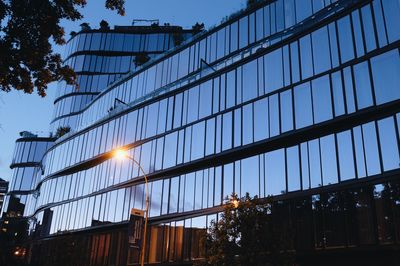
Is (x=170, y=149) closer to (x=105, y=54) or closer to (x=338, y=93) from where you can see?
(x=338, y=93)

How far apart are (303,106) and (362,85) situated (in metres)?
4.19

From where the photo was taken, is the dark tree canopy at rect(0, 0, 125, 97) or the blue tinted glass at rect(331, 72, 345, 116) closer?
the dark tree canopy at rect(0, 0, 125, 97)

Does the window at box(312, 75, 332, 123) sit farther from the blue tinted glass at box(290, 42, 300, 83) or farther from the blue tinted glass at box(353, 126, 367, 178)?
the blue tinted glass at box(353, 126, 367, 178)

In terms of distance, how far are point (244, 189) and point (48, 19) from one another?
2298 cm

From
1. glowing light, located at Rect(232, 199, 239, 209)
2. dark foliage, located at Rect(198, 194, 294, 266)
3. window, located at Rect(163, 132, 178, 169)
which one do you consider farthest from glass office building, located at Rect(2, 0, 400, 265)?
glowing light, located at Rect(232, 199, 239, 209)

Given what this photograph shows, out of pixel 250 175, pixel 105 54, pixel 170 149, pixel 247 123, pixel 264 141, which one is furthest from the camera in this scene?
pixel 105 54

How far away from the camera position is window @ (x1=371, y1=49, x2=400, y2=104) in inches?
990

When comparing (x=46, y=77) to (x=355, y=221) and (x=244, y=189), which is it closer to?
(x=355, y=221)

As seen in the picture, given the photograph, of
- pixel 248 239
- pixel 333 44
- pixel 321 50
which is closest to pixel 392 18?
pixel 333 44

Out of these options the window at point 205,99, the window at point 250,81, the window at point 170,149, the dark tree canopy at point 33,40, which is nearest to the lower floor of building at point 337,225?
the window at point 170,149

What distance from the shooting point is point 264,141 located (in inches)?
1224

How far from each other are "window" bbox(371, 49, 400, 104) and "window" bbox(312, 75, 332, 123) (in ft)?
10.2

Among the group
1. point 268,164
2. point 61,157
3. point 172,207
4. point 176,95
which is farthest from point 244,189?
point 61,157

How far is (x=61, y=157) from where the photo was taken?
57844mm
